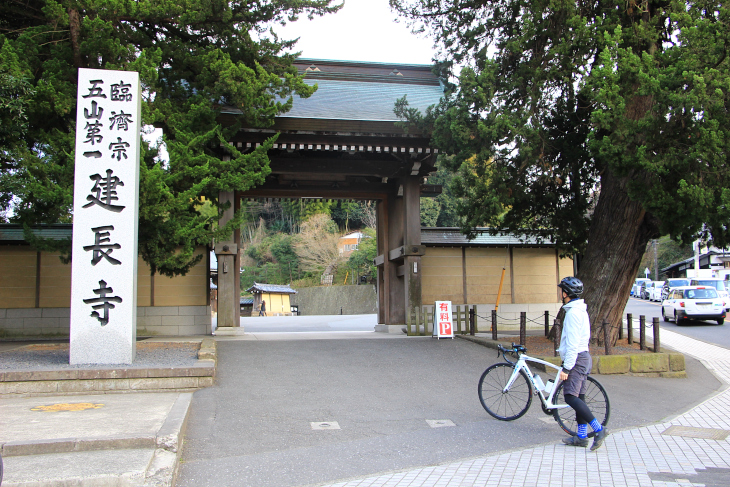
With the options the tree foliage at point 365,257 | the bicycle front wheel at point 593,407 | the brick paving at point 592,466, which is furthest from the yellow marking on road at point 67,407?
the tree foliage at point 365,257

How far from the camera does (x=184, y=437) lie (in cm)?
546

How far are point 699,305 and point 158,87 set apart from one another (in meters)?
20.7

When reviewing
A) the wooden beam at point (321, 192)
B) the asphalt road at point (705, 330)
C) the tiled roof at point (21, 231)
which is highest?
the wooden beam at point (321, 192)

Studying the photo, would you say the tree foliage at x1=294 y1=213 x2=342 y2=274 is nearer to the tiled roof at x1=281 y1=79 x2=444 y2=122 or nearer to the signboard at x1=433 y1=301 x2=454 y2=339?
the tiled roof at x1=281 y1=79 x2=444 y2=122

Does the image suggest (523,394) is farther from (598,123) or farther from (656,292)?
(656,292)

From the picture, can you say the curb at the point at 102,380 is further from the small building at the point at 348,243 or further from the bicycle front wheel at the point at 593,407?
the small building at the point at 348,243

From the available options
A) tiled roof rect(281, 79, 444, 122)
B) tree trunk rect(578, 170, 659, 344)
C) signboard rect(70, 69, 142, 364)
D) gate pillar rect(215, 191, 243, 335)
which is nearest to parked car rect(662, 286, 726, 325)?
tree trunk rect(578, 170, 659, 344)

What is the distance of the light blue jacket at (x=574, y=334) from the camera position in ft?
17.3

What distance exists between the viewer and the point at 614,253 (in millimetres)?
10523

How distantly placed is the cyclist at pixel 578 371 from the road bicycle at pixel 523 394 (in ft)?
0.55

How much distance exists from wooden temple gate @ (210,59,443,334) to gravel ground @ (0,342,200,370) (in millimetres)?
3570

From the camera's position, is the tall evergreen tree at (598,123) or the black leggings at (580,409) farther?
the tall evergreen tree at (598,123)

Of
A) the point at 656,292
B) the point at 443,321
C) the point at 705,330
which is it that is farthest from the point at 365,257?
the point at 443,321

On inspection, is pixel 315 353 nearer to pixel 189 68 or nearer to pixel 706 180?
pixel 189 68
